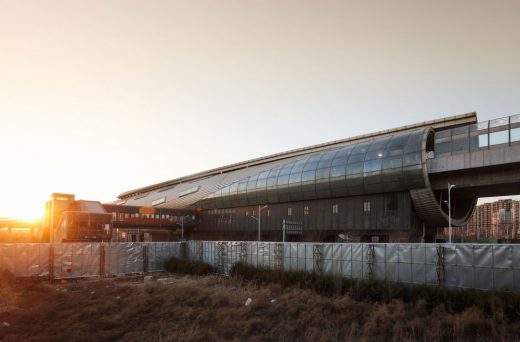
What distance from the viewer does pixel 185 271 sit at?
4238 centimetres

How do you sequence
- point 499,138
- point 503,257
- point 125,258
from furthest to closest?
1. point 499,138
2. point 125,258
3. point 503,257

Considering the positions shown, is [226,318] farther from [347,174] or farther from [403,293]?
[347,174]

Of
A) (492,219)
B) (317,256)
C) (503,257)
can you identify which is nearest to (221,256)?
(317,256)

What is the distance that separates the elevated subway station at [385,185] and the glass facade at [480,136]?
0.35ft

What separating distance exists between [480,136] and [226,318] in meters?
47.3

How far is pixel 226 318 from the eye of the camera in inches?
811

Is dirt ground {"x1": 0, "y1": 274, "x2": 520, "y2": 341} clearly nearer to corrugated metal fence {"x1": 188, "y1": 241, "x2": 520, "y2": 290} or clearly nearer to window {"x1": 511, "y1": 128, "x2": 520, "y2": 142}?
corrugated metal fence {"x1": 188, "y1": 241, "x2": 520, "y2": 290}

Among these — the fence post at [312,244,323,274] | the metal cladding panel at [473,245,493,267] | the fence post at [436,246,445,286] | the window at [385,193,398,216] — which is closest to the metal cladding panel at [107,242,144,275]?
the fence post at [312,244,323,274]

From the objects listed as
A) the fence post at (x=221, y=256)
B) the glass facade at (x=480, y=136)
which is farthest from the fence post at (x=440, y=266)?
the glass facade at (x=480, y=136)

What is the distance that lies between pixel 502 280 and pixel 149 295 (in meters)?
20.9

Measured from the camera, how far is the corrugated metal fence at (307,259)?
24.2 meters

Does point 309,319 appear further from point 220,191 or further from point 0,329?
point 220,191

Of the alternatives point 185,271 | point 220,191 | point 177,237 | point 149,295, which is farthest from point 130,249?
point 177,237

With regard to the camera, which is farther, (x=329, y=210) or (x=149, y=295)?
(x=329, y=210)
